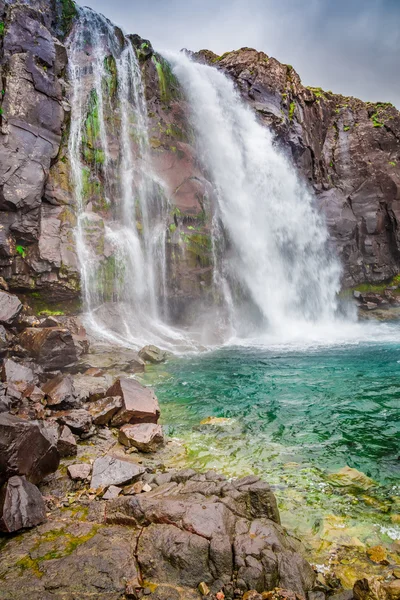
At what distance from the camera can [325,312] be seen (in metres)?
29.5

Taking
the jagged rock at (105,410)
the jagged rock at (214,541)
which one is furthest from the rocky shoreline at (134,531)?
the jagged rock at (105,410)

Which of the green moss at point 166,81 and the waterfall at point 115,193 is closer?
the waterfall at point 115,193

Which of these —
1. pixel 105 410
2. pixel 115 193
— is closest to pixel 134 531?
pixel 105 410

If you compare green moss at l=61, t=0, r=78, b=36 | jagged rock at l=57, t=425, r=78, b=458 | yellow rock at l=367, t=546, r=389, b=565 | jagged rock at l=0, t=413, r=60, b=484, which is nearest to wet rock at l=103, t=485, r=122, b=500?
jagged rock at l=0, t=413, r=60, b=484

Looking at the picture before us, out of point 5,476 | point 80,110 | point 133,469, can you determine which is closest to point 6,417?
A: point 5,476

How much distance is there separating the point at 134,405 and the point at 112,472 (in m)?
2.84

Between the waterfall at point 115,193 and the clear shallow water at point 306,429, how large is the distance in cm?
572

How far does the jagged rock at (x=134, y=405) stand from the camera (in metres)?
8.80

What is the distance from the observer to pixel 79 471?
20.5 ft

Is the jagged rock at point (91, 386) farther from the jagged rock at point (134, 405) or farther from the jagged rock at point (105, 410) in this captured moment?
the jagged rock at point (105, 410)

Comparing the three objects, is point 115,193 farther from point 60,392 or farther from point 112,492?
point 112,492

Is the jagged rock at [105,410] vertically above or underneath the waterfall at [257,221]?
underneath

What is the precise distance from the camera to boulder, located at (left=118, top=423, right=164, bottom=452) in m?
7.75

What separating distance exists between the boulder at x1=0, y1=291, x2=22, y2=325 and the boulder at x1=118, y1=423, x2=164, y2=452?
27.8ft
